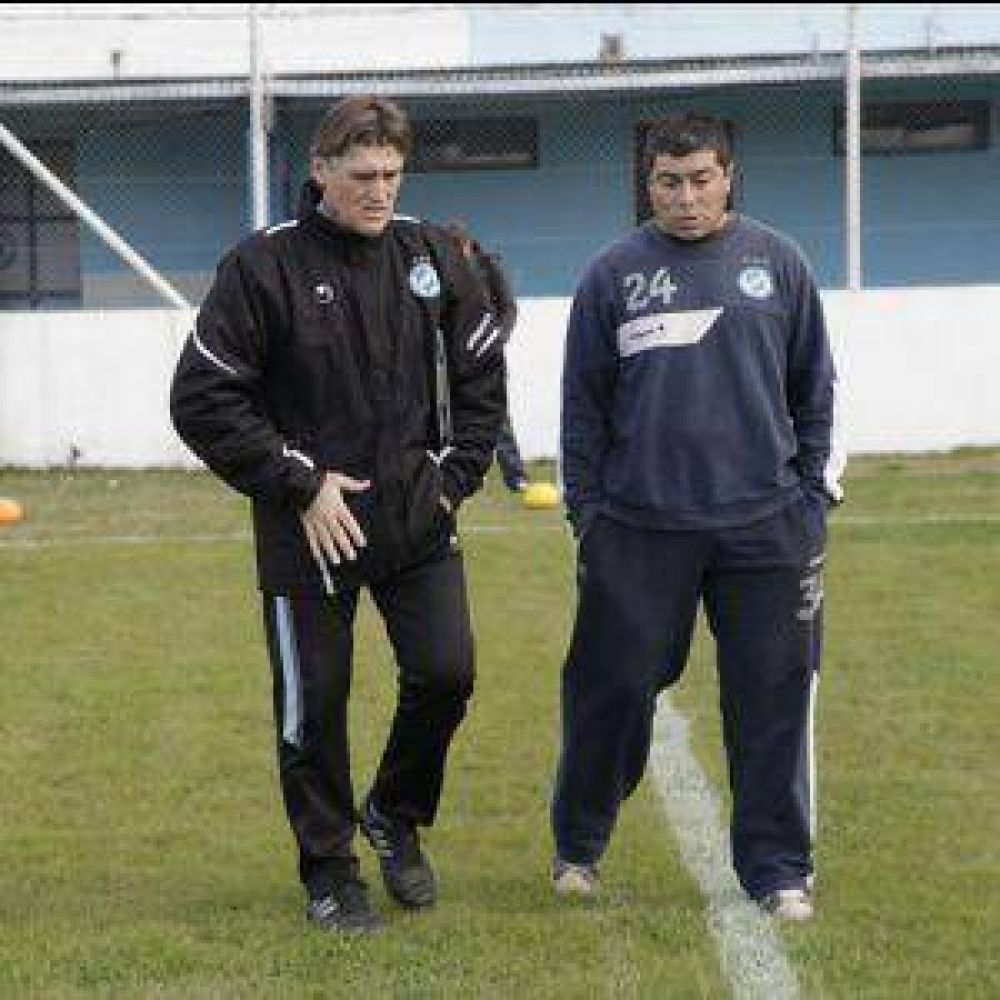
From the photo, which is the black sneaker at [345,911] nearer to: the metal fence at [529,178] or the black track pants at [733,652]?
the black track pants at [733,652]

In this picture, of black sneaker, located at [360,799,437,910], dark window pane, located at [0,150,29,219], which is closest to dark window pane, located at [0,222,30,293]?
dark window pane, located at [0,150,29,219]

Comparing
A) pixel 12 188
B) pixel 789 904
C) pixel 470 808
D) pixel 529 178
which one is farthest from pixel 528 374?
pixel 789 904

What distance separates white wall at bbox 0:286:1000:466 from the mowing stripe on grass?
8.61m

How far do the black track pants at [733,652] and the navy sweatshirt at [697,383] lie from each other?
0.25 ft

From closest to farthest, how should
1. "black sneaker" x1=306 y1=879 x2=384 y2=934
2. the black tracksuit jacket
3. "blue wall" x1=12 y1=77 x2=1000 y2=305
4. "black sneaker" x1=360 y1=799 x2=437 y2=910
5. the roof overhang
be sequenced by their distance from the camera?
1. the black tracksuit jacket
2. "black sneaker" x1=306 y1=879 x2=384 y2=934
3. "black sneaker" x1=360 y1=799 x2=437 y2=910
4. the roof overhang
5. "blue wall" x1=12 y1=77 x2=1000 y2=305

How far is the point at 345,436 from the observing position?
4.76 m

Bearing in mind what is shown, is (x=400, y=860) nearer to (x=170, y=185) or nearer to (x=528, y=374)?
(x=528, y=374)

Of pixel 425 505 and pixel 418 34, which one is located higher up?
pixel 418 34

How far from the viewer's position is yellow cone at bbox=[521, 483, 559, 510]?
1301cm

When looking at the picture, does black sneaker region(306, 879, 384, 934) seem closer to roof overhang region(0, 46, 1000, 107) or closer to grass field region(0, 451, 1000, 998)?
grass field region(0, 451, 1000, 998)

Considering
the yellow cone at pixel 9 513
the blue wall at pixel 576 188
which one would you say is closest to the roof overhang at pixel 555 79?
the blue wall at pixel 576 188

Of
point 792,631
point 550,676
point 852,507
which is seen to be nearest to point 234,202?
point 852,507

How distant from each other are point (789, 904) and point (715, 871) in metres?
0.47

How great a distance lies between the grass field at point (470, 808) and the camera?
15.3 ft
